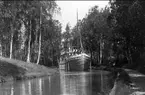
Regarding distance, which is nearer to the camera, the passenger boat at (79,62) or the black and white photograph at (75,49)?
the black and white photograph at (75,49)

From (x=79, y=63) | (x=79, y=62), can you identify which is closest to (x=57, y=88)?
(x=79, y=62)

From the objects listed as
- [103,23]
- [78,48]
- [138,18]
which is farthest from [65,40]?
[138,18]

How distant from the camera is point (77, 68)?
68312 mm

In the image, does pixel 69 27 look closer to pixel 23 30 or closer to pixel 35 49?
pixel 35 49

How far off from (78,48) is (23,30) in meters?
38.3

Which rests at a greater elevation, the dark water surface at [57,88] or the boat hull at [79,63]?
the boat hull at [79,63]

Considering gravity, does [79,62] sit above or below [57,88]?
above

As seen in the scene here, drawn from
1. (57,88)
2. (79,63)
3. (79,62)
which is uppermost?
(79,62)

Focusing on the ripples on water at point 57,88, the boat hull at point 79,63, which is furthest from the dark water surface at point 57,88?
the boat hull at point 79,63

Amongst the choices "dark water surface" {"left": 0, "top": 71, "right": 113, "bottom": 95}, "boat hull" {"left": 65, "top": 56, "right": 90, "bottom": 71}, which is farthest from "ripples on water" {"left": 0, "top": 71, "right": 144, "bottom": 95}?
"boat hull" {"left": 65, "top": 56, "right": 90, "bottom": 71}

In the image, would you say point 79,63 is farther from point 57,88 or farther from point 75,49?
point 57,88

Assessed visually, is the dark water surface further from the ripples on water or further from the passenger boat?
the passenger boat

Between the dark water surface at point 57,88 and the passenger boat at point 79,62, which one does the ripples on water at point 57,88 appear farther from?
the passenger boat at point 79,62

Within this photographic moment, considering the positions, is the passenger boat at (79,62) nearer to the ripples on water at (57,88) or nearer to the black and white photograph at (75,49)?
the black and white photograph at (75,49)
